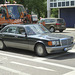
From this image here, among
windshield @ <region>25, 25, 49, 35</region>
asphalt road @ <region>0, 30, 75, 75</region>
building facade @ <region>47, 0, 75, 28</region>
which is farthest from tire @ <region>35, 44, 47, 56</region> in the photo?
building facade @ <region>47, 0, 75, 28</region>

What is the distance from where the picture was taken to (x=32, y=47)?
9.23m

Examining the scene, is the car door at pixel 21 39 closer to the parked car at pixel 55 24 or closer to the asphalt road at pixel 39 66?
the asphalt road at pixel 39 66

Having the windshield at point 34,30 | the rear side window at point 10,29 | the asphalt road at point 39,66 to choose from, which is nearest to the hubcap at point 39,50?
the asphalt road at point 39,66

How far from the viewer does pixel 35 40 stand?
905 centimetres

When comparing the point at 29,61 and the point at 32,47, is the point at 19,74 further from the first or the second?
the point at 32,47

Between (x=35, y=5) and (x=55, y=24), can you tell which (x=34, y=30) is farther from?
(x=35, y=5)

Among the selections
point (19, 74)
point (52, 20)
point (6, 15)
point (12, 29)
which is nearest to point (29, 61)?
point (19, 74)

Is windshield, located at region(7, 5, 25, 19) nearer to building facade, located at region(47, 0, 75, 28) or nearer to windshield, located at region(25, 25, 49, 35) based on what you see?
windshield, located at region(25, 25, 49, 35)

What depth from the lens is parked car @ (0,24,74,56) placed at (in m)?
8.64

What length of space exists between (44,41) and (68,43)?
117 centimetres

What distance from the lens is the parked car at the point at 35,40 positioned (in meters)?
8.64

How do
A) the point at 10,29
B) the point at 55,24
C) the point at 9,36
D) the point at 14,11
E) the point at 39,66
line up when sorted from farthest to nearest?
the point at 55,24
the point at 14,11
the point at 10,29
the point at 9,36
the point at 39,66

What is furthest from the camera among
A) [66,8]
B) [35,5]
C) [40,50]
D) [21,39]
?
[35,5]

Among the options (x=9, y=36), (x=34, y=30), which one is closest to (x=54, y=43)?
(x=34, y=30)
